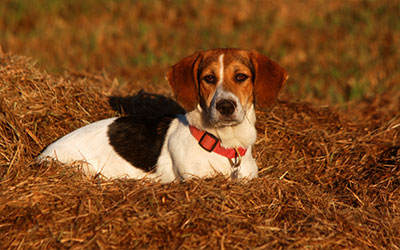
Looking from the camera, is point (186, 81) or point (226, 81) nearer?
point (226, 81)

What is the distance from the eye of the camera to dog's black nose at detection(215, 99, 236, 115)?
476cm

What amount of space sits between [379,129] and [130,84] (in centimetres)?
457

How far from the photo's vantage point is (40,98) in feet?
21.2

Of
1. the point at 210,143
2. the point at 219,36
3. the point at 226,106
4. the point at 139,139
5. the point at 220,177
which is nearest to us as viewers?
the point at 226,106

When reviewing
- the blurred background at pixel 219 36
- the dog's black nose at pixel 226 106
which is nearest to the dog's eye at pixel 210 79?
the dog's black nose at pixel 226 106

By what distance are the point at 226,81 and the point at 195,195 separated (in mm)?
1272

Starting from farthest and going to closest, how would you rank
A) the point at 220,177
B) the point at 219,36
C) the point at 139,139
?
the point at 219,36
the point at 139,139
the point at 220,177

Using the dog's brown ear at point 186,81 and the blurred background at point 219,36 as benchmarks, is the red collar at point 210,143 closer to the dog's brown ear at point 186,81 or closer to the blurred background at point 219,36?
the dog's brown ear at point 186,81

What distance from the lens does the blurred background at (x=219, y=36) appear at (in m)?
11.6

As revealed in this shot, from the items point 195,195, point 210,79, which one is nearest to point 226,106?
point 210,79

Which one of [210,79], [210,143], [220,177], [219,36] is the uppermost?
[210,79]

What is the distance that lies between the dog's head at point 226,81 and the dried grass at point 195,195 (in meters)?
0.79

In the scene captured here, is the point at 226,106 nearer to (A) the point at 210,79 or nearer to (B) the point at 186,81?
(A) the point at 210,79

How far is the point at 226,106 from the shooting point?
15.6ft
